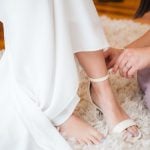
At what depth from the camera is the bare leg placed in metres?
1.06

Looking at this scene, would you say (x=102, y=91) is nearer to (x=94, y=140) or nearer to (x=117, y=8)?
(x=94, y=140)

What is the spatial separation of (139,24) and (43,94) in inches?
44.5

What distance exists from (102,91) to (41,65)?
0.23 meters

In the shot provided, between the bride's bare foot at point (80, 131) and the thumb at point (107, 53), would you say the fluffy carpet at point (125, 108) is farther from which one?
the thumb at point (107, 53)

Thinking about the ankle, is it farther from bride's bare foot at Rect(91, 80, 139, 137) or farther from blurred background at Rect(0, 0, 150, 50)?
blurred background at Rect(0, 0, 150, 50)

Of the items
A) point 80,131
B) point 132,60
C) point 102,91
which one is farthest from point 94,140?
point 132,60

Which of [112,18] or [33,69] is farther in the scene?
[112,18]

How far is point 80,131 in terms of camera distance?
3.51 ft

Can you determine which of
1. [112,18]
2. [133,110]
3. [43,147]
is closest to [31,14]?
[43,147]

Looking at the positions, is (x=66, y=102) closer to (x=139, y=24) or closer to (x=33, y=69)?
(x=33, y=69)

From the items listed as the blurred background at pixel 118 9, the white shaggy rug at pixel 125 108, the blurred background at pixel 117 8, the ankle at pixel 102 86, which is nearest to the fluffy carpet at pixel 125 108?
the white shaggy rug at pixel 125 108

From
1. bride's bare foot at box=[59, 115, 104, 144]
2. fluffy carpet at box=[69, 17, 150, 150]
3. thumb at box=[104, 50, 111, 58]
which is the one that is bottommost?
fluffy carpet at box=[69, 17, 150, 150]

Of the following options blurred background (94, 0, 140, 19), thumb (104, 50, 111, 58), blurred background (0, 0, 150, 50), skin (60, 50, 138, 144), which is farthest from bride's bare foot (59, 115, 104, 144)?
blurred background (94, 0, 140, 19)

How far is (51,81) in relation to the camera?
3.32 feet
